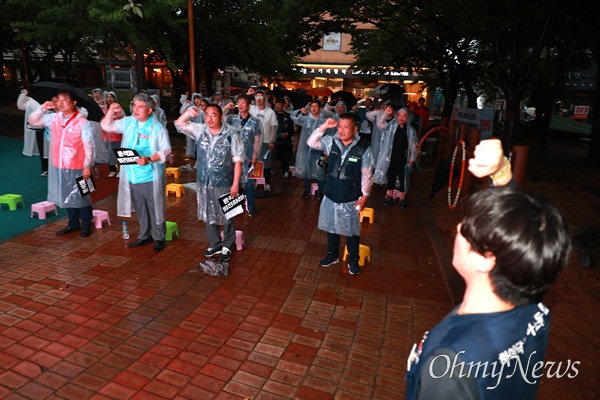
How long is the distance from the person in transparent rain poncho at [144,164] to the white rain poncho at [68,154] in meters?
0.45

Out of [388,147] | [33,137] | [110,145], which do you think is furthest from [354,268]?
[33,137]

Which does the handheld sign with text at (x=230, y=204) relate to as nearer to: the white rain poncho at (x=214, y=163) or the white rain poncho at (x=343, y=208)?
the white rain poncho at (x=214, y=163)

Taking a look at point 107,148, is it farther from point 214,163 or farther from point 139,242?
point 214,163

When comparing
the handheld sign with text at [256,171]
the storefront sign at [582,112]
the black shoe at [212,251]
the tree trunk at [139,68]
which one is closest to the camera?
the black shoe at [212,251]

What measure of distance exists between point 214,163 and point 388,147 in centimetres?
427

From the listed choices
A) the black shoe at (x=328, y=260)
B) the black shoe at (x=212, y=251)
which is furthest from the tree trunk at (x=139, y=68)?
the black shoe at (x=328, y=260)

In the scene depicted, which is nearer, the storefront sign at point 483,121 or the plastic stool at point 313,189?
the plastic stool at point 313,189

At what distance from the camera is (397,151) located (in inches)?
303

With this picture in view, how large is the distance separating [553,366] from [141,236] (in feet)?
16.0

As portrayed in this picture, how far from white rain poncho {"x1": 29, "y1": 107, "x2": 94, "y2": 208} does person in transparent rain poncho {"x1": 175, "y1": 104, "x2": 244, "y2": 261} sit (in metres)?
1.36

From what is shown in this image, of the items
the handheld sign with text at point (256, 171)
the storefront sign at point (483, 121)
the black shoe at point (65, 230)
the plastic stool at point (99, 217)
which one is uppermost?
the storefront sign at point (483, 121)

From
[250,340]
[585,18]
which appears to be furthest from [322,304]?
[585,18]

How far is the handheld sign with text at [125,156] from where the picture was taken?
4.83 meters

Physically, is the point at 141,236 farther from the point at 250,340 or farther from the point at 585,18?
the point at 585,18
